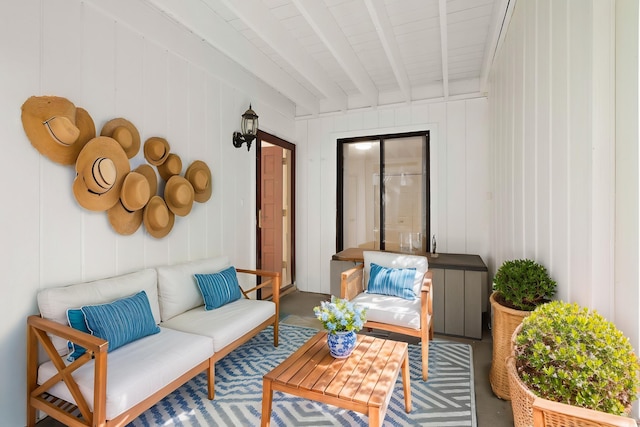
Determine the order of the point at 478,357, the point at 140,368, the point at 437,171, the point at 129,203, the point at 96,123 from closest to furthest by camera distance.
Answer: the point at 140,368 < the point at 96,123 < the point at 129,203 < the point at 478,357 < the point at 437,171

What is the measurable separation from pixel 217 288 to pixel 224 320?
38 cm

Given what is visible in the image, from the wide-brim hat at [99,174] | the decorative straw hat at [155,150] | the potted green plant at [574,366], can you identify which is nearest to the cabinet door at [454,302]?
the potted green plant at [574,366]

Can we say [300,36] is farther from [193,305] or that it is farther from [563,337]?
[563,337]

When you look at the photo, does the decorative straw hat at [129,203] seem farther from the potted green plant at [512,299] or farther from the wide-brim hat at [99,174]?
the potted green plant at [512,299]

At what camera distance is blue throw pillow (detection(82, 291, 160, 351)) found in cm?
185

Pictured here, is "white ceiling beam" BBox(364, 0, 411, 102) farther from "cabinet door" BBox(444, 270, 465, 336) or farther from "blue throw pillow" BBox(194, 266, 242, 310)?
"blue throw pillow" BBox(194, 266, 242, 310)

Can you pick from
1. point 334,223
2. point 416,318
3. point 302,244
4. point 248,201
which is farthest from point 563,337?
point 302,244

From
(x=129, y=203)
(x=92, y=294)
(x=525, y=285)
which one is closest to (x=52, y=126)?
(x=129, y=203)

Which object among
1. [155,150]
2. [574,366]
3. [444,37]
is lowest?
[574,366]

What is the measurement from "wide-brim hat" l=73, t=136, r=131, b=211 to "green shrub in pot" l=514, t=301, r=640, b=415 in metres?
2.57

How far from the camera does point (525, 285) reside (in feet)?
6.30

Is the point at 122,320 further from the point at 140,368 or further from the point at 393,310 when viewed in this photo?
the point at 393,310

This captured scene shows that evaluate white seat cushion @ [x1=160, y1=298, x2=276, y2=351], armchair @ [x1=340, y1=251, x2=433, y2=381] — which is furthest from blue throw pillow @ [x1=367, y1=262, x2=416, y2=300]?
white seat cushion @ [x1=160, y1=298, x2=276, y2=351]

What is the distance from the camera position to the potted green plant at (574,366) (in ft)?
3.54
